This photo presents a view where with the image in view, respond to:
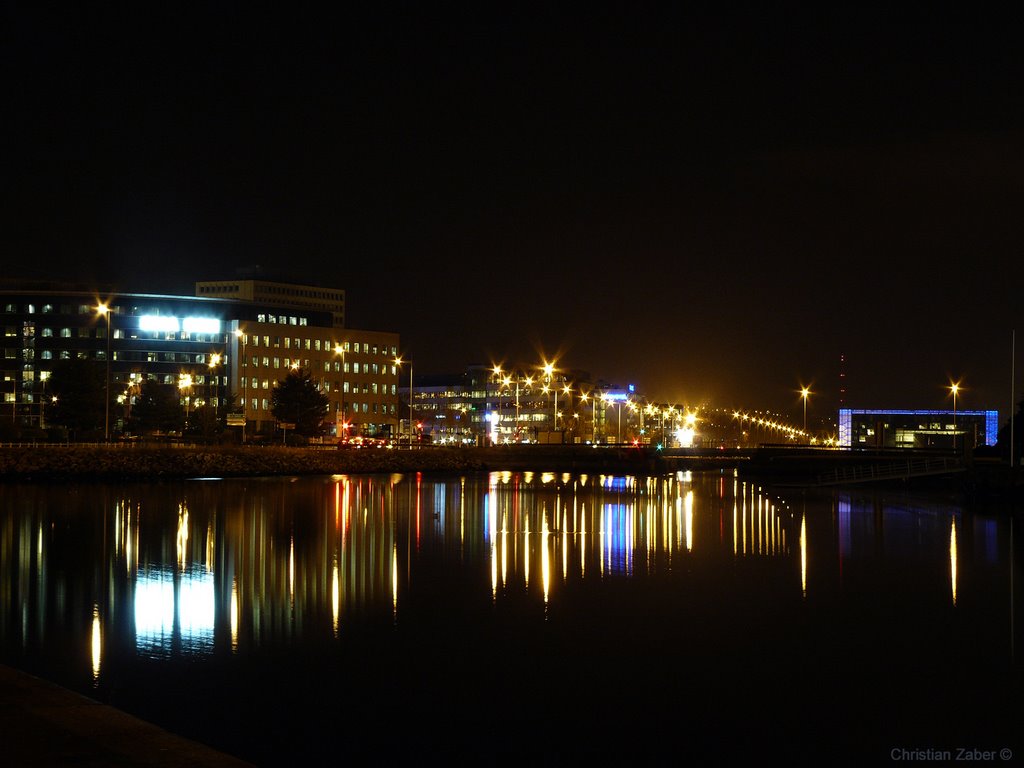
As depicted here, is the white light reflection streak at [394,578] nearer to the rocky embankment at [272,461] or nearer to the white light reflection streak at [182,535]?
the white light reflection streak at [182,535]

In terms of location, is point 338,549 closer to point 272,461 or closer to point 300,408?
point 272,461

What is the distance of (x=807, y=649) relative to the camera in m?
23.3

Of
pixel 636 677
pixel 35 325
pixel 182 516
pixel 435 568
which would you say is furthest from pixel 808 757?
pixel 35 325

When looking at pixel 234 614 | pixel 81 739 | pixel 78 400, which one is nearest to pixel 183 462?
pixel 78 400

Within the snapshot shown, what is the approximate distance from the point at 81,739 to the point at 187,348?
148 meters

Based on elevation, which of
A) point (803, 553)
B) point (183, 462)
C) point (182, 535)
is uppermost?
point (183, 462)

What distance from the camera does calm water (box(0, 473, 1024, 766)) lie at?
17.1 metres

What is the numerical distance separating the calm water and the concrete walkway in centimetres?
284

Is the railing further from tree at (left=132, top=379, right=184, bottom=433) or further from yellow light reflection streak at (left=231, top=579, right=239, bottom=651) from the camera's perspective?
tree at (left=132, top=379, right=184, bottom=433)

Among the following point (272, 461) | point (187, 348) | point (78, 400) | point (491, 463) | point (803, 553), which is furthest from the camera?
point (187, 348)

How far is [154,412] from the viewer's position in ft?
384

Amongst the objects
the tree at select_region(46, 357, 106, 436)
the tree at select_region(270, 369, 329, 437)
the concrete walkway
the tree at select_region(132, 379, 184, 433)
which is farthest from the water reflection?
the tree at select_region(270, 369, 329, 437)

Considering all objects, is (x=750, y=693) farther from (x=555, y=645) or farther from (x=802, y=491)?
(x=802, y=491)

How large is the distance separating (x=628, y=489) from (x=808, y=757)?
65.6 metres
